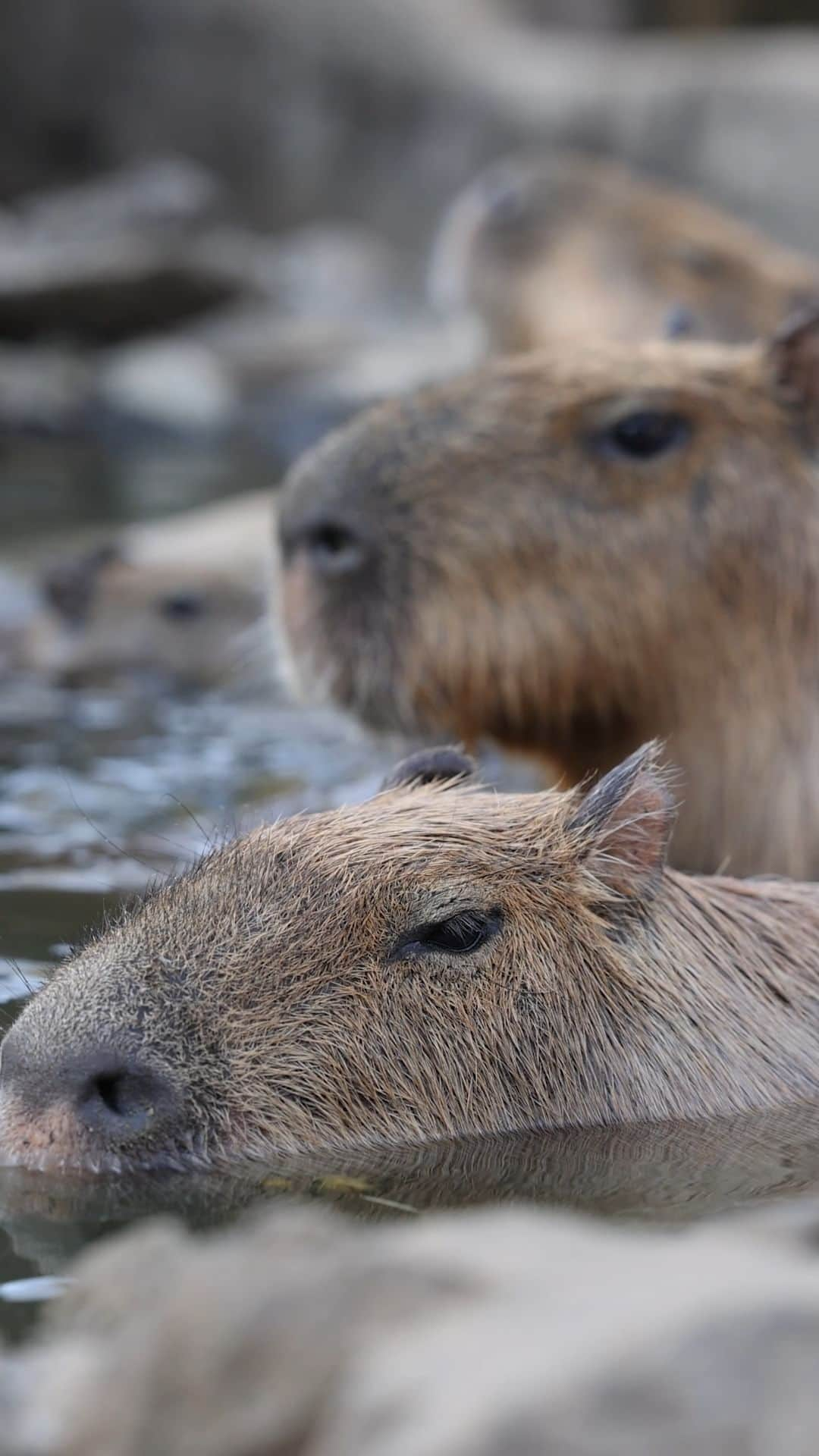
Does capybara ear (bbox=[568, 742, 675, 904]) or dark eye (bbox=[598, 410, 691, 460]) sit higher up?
dark eye (bbox=[598, 410, 691, 460])

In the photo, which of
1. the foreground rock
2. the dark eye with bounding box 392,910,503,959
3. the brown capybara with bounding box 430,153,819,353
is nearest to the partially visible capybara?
the brown capybara with bounding box 430,153,819,353

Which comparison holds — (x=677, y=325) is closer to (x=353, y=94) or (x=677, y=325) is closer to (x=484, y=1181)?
(x=484, y=1181)

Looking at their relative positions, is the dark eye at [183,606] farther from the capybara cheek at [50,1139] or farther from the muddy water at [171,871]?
the capybara cheek at [50,1139]

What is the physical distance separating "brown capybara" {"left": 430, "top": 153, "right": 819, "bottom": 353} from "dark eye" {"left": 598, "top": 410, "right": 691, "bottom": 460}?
139 inches

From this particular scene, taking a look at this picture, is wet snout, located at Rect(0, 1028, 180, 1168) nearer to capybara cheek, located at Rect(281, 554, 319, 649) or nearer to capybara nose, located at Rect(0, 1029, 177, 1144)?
capybara nose, located at Rect(0, 1029, 177, 1144)

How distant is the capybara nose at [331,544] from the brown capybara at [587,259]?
3803mm

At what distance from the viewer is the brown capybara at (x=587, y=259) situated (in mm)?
7637

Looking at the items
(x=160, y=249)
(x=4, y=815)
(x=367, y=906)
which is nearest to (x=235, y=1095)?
(x=367, y=906)

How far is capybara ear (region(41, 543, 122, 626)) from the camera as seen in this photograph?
677 cm

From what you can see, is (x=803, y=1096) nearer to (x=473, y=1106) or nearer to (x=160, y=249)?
(x=473, y=1106)

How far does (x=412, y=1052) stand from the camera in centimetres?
259

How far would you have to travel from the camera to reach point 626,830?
2799 millimetres

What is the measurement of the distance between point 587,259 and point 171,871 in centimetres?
535

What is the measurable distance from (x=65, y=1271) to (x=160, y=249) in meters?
10.8
